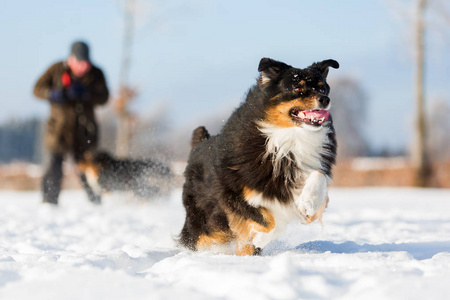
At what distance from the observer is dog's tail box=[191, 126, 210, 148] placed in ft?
17.2

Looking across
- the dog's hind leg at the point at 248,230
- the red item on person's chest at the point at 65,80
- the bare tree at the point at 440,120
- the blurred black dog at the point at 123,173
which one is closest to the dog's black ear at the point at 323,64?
the dog's hind leg at the point at 248,230

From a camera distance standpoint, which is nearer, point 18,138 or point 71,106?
point 71,106

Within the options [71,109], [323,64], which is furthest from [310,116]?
[71,109]

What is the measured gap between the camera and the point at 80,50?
8.76 meters

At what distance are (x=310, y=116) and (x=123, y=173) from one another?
4586mm

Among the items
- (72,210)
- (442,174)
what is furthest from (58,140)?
(442,174)

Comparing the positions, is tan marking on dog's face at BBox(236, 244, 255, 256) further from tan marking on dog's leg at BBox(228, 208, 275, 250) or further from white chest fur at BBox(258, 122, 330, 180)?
white chest fur at BBox(258, 122, 330, 180)

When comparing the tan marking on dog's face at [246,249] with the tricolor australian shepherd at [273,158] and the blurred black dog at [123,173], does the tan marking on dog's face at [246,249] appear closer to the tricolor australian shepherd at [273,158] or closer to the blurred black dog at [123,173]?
the tricolor australian shepherd at [273,158]

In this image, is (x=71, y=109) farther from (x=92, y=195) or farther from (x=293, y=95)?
(x=293, y=95)

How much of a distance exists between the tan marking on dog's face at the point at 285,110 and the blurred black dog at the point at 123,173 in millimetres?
3480

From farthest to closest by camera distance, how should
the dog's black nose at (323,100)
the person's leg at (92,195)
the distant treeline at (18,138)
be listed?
the distant treeline at (18,138), the person's leg at (92,195), the dog's black nose at (323,100)

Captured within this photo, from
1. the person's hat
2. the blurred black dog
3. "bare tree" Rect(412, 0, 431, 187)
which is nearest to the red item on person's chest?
the person's hat

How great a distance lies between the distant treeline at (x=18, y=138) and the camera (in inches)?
2304

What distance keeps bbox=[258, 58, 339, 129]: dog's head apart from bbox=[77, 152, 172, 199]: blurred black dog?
Answer: 3470 mm
